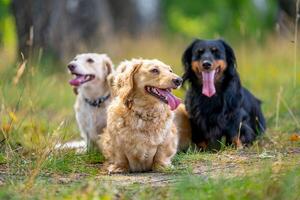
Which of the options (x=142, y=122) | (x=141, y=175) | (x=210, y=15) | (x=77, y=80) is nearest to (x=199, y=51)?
(x=77, y=80)

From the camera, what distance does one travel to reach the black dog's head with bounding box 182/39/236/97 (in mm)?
7250

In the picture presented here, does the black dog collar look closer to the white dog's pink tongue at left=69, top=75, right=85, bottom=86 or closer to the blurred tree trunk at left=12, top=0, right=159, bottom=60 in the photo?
the white dog's pink tongue at left=69, top=75, right=85, bottom=86

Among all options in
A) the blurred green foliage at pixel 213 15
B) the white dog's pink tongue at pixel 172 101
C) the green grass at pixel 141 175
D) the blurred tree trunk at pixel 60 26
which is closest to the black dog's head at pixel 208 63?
the green grass at pixel 141 175

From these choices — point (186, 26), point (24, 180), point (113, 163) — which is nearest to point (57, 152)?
point (113, 163)

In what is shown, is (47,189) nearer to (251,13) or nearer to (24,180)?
(24,180)

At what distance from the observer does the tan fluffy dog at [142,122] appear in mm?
6168

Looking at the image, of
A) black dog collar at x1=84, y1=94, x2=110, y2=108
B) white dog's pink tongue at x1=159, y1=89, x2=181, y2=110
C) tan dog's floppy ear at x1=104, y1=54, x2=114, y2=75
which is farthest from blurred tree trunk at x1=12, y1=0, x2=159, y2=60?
white dog's pink tongue at x1=159, y1=89, x2=181, y2=110

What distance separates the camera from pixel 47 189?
5059 millimetres

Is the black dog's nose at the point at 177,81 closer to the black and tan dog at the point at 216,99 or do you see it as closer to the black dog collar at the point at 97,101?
the black and tan dog at the point at 216,99

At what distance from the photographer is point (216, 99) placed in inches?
294

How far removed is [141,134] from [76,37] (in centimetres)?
692

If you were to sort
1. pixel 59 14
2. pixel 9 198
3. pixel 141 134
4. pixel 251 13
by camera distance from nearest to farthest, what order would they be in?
1. pixel 9 198
2. pixel 141 134
3. pixel 59 14
4. pixel 251 13

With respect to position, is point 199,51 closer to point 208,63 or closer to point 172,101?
point 208,63

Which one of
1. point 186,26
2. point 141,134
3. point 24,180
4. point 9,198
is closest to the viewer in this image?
point 9,198
